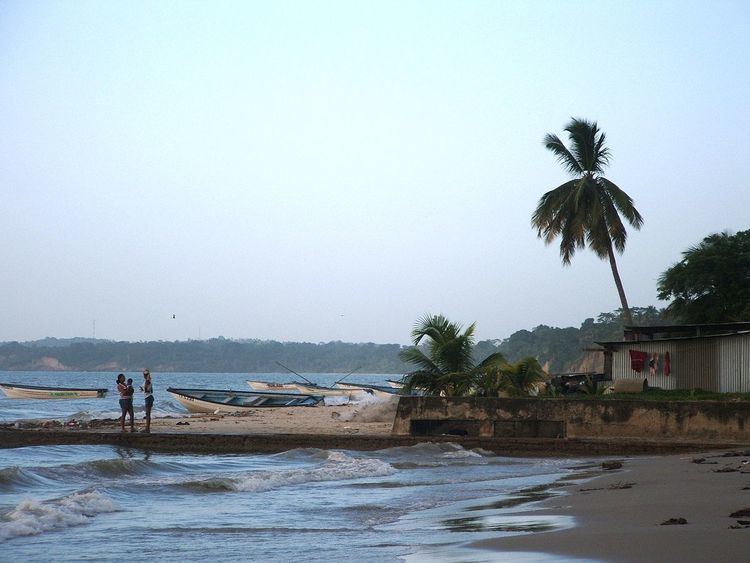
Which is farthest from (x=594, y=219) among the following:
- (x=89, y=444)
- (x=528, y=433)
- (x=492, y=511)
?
(x=492, y=511)

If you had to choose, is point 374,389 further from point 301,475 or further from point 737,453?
point 737,453

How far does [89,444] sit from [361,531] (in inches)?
500

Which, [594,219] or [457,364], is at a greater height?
[594,219]

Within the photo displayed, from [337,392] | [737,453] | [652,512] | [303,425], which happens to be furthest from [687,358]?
[337,392]

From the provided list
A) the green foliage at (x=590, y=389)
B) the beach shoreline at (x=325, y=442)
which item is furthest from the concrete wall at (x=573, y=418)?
the green foliage at (x=590, y=389)

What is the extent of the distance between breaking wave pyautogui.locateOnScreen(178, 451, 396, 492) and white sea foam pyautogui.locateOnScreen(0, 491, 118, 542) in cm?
236

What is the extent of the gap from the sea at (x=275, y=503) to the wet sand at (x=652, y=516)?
38 cm

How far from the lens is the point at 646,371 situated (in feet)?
84.4

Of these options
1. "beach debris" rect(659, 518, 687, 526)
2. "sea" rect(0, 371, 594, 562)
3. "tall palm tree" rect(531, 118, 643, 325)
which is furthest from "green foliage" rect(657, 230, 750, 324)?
"beach debris" rect(659, 518, 687, 526)

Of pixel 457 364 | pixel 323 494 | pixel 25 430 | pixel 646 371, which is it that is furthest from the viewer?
pixel 646 371

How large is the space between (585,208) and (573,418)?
15328mm

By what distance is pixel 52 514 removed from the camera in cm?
1080

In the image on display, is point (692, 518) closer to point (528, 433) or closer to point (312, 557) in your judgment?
point (312, 557)

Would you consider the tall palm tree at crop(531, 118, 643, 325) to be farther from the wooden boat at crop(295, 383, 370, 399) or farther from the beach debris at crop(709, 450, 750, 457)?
the wooden boat at crop(295, 383, 370, 399)
